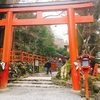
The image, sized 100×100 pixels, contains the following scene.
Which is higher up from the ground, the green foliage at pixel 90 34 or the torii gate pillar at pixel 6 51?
the green foliage at pixel 90 34

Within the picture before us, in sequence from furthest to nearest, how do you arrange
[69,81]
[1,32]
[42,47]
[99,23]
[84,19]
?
[42,47] → [99,23] → [1,32] → [69,81] → [84,19]

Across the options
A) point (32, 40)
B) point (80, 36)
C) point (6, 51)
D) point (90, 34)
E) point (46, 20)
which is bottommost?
point (6, 51)

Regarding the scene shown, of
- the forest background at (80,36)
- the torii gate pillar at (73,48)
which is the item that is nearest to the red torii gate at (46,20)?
the torii gate pillar at (73,48)

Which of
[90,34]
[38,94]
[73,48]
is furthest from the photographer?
[90,34]

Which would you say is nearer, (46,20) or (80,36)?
(46,20)

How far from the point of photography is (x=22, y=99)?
5.74 meters

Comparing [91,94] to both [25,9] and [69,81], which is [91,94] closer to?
[69,81]

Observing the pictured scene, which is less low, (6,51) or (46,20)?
(46,20)

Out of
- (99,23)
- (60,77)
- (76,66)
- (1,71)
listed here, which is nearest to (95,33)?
(99,23)

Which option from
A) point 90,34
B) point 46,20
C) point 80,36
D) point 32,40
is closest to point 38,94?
point 46,20

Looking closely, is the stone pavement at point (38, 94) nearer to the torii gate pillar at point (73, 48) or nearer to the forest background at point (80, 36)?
the torii gate pillar at point (73, 48)

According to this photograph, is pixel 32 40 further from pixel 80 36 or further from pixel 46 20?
pixel 46 20

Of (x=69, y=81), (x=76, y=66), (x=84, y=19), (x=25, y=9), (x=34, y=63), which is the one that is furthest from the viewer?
(x=34, y=63)

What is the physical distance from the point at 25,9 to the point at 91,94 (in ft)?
17.5
